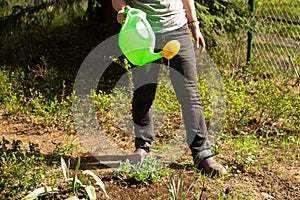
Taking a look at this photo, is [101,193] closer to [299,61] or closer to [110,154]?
[110,154]

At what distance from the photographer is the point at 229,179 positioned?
3256 mm

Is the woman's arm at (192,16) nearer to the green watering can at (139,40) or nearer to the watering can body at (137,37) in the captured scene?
the green watering can at (139,40)

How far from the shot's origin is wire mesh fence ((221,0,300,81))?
226 inches

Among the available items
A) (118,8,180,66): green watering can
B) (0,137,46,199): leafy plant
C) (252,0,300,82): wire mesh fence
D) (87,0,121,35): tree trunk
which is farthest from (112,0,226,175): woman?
(252,0,300,82): wire mesh fence

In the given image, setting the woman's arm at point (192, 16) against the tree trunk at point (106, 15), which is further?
the tree trunk at point (106, 15)

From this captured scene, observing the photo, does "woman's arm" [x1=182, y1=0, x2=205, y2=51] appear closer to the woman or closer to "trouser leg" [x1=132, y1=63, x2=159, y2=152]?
the woman

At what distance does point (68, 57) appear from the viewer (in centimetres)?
622

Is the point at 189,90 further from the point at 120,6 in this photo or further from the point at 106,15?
the point at 106,15

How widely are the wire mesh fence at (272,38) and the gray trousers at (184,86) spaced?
2519 mm

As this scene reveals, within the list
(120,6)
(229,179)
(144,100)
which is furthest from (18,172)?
(229,179)

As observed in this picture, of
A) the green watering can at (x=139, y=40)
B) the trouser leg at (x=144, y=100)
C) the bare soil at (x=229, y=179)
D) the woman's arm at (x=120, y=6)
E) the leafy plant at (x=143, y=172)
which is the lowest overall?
the bare soil at (x=229, y=179)

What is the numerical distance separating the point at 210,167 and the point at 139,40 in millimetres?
975

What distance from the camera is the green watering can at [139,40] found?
9.52 feet

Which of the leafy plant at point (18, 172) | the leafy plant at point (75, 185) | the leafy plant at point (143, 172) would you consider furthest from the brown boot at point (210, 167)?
the leafy plant at point (18, 172)
